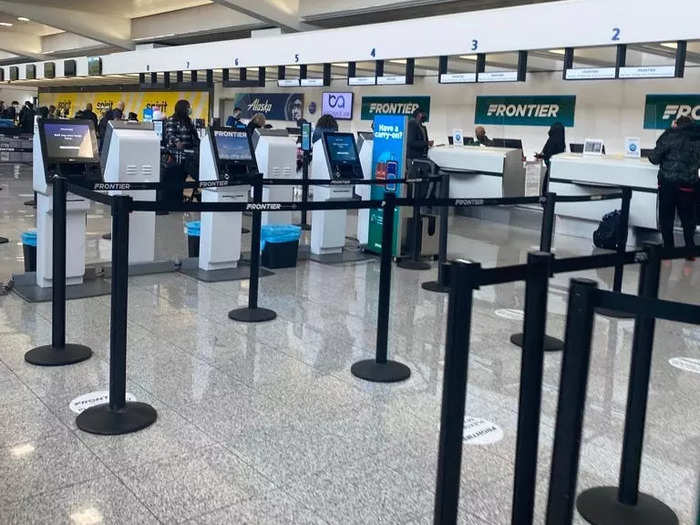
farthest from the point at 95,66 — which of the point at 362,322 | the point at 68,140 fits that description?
the point at 362,322

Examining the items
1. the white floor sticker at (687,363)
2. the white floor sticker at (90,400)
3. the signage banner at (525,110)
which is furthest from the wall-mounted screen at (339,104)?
the white floor sticker at (90,400)

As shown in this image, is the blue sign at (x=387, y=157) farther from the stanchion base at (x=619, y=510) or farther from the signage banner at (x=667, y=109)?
the signage banner at (x=667, y=109)

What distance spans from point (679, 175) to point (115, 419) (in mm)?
6539

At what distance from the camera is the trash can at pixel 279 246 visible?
263 inches

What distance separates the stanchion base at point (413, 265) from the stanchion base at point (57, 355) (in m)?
3.57

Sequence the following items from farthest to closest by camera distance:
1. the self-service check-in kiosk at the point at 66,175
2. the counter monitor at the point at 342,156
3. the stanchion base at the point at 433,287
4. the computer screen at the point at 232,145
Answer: the counter monitor at the point at 342,156
the computer screen at the point at 232,145
the stanchion base at the point at 433,287
the self-service check-in kiosk at the point at 66,175

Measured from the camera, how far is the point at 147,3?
56.3ft

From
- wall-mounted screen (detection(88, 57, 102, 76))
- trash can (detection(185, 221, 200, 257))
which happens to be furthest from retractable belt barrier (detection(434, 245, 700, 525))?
wall-mounted screen (detection(88, 57, 102, 76))

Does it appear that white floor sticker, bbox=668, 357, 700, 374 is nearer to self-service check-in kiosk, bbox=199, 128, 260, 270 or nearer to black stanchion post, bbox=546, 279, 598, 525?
black stanchion post, bbox=546, 279, 598, 525

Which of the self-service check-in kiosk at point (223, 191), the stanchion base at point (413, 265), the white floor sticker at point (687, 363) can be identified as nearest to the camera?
the white floor sticker at point (687, 363)

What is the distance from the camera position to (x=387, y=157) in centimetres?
732

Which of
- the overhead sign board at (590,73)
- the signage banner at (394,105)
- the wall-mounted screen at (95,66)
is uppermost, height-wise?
the wall-mounted screen at (95,66)

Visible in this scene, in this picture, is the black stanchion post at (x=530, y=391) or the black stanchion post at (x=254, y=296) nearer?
the black stanchion post at (x=530, y=391)

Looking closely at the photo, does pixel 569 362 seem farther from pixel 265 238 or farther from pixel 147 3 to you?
pixel 147 3
